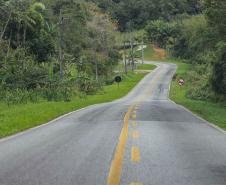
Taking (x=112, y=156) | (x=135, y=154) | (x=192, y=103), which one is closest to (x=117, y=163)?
(x=112, y=156)

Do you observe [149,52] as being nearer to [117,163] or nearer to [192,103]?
[192,103]

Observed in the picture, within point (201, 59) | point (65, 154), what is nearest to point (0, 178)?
point (65, 154)

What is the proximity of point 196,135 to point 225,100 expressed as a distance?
83.4 ft

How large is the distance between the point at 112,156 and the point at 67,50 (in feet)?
215

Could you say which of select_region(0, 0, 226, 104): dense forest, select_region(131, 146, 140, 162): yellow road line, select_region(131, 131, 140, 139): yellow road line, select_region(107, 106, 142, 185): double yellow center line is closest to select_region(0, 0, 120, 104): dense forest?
select_region(0, 0, 226, 104): dense forest

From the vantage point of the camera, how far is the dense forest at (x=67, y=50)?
35.9 metres

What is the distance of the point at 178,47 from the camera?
12925 cm

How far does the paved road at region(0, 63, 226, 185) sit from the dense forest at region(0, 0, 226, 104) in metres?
15.7

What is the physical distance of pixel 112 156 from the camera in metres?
10.8

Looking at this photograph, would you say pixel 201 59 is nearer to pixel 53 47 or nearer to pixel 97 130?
pixel 53 47

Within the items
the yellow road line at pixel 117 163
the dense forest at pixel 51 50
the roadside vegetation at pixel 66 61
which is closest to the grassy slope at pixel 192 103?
the roadside vegetation at pixel 66 61

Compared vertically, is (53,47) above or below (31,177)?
above

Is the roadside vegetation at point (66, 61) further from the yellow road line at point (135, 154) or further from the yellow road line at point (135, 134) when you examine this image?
the yellow road line at point (135, 154)

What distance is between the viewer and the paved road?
8.42 meters
